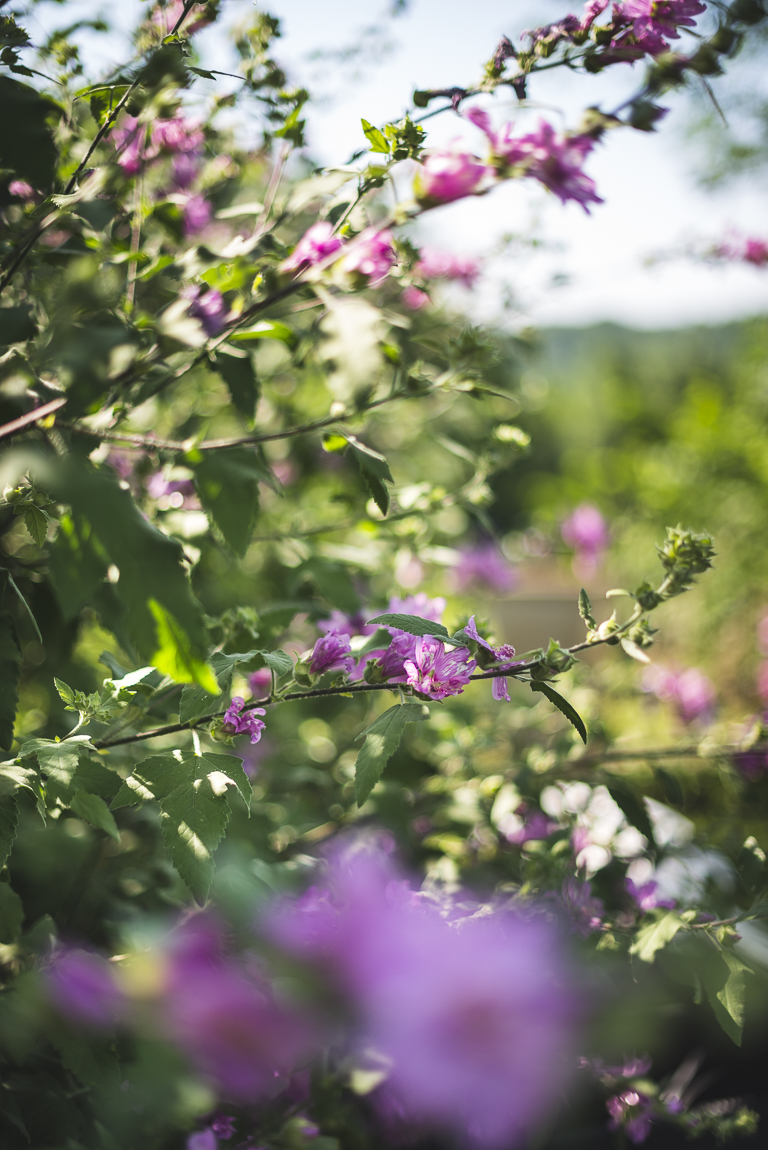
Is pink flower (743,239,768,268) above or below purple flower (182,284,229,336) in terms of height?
below

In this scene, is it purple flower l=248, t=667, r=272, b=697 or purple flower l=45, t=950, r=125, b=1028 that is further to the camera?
purple flower l=248, t=667, r=272, b=697

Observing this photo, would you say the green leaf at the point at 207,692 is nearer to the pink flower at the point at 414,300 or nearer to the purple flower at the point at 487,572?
the pink flower at the point at 414,300

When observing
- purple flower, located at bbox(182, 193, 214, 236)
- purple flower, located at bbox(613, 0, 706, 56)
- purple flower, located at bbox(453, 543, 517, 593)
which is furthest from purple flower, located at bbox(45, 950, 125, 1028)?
purple flower, located at bbox(453, 543, 517, 593)

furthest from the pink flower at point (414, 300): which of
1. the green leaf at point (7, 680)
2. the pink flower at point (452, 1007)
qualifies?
the pink flower at point (452, 1007)

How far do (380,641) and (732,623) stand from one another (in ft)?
9.12

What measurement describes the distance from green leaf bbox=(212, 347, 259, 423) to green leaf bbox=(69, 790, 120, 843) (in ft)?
1.09

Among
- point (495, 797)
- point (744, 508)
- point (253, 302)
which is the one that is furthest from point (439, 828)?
point (744, 508)

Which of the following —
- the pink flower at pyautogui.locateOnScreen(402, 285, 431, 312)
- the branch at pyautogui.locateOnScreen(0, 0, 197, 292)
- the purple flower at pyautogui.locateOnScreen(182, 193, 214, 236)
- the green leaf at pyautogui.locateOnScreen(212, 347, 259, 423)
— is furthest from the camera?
the pink flower at pyautogui.locateOnScreen(402, 285, 431, 312)

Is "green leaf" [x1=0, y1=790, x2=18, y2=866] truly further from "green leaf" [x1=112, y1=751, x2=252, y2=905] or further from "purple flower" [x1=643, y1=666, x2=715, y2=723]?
"purple flower" [x1=643, y1=666, x2=715, y2=723]

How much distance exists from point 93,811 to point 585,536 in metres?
1.35

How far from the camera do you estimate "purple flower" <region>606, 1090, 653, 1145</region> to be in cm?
69

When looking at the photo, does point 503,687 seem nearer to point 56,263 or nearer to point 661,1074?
point 56,263

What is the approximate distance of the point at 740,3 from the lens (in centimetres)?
42

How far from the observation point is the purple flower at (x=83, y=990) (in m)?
0.41
